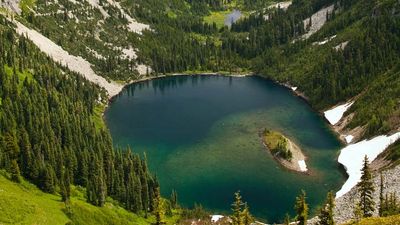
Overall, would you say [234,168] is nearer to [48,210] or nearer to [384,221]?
[48,210]

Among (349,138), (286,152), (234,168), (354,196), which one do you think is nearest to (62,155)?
(234,168)

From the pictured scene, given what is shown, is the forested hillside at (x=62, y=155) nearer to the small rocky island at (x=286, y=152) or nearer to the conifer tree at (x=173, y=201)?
Result: the conifer tree at (x=173, y=201)

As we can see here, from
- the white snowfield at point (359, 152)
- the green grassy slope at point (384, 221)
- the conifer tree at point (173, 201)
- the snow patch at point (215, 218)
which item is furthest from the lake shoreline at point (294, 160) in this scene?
the green grassy slope at point (384, 221)

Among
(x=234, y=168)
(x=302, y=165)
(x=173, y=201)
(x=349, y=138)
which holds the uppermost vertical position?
(x=349, y=138)

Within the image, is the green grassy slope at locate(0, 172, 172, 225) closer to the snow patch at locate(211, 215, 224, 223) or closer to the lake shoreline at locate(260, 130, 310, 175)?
the snow patch at locate(211, 215, 224, 223)

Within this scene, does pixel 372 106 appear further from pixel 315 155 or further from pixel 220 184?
pixel 220 184
